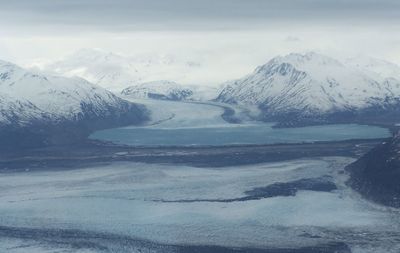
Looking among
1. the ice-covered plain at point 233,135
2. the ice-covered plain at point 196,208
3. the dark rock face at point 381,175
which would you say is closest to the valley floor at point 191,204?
the ice-covered plain at point 196,208

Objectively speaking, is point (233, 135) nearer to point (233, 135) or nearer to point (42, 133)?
point (233, 135)

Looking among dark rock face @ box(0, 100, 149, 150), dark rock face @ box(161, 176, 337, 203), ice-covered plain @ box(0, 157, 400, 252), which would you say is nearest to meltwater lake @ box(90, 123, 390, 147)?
dark rock face @ box(0, 100, 149, 150)

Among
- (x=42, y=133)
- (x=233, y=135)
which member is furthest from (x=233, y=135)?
(x=42, y=133)

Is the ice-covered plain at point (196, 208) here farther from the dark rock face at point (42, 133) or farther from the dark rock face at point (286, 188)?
the dark rock face at point (42, 133)

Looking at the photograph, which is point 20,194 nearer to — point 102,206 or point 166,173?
point 102,206

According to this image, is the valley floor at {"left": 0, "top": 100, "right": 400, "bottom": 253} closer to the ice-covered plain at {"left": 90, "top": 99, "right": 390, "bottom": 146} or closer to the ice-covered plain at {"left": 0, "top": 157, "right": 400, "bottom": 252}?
the ice-covered plain at {"left": 0, "top": 157, "right": 400, "bottom": 252}
